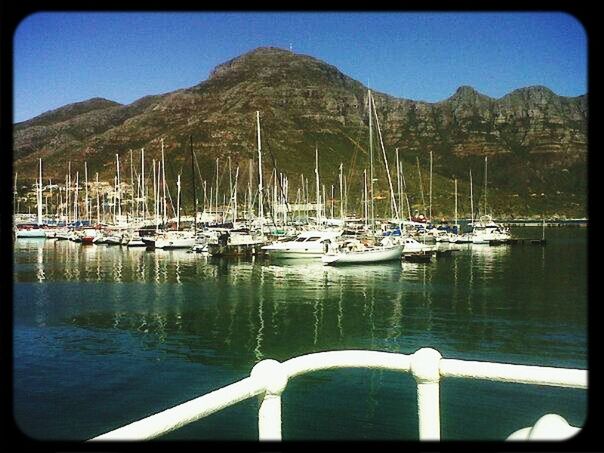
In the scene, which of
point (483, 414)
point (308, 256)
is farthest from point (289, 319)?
point (308, 256)

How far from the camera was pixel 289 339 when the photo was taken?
46.8ft

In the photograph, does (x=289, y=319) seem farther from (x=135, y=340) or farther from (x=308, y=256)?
(x=308, y=256)

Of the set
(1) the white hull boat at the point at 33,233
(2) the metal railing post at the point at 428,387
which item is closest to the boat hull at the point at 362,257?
(2) the metal railing post at the point at 428,387

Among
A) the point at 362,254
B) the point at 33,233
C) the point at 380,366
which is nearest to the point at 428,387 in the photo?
the point at 380,366

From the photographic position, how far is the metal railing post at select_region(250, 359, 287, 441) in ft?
5.97

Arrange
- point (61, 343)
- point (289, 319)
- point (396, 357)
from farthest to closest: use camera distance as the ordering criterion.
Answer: point (289, 319), point (61, 343), point (396, 357)

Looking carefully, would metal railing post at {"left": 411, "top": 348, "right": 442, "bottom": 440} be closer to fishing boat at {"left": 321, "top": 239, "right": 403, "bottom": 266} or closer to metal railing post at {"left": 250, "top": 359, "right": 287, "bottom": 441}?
metal railing post at {"left": 250, "top": 359, "right": 287, "bottom": 441}

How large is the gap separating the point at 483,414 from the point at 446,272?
22.7 m

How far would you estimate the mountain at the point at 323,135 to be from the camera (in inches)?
3917

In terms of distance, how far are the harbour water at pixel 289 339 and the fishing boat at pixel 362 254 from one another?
818 mm

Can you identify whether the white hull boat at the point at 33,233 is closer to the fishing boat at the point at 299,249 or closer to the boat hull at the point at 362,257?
the fishing boat at the point at 299,249

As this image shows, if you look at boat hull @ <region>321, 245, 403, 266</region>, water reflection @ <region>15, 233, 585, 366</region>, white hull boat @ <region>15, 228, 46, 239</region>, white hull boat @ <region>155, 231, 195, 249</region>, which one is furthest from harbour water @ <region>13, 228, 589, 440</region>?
white hull boat @ <region>15, 228, 46, 239</region>
